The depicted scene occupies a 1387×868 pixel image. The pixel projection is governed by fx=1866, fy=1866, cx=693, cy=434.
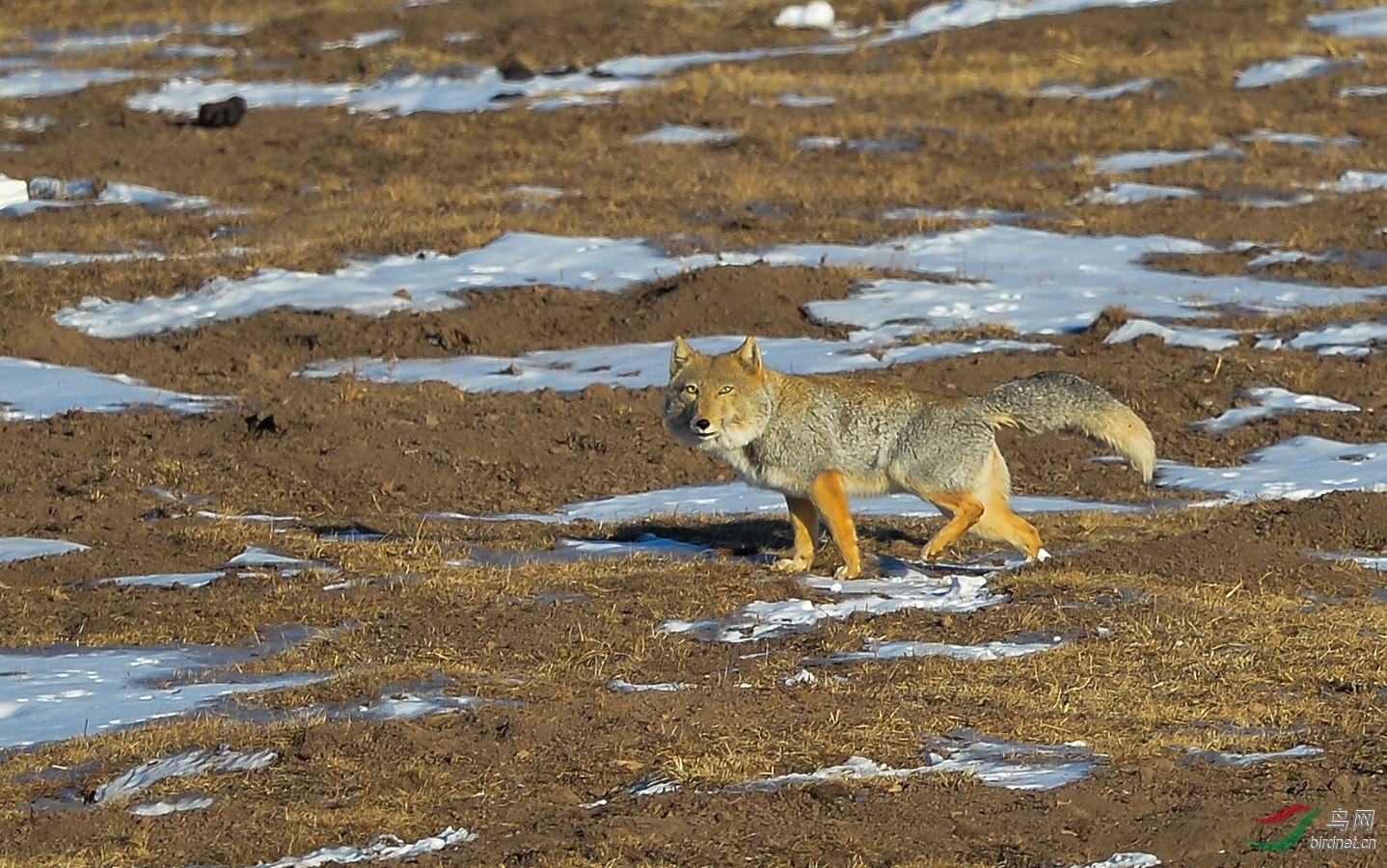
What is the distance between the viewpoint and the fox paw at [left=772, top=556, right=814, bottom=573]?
36.9ft

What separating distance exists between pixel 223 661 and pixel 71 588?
2.10m

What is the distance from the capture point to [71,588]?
11.3 metres

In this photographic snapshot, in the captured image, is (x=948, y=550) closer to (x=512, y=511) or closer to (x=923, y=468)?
(x=923, y=468)

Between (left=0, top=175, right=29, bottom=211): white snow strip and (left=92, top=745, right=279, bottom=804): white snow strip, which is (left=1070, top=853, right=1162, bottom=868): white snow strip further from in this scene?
(left=0, top=175, right=29, bottom=211): white snow strip

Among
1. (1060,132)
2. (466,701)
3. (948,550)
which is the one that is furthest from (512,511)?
(1060,132)

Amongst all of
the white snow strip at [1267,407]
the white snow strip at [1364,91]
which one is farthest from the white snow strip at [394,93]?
the white snow strip at [1267,407]

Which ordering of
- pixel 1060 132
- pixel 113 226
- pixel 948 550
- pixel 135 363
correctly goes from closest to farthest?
1. pixel 948 550
2. pixel 135 363
3. pixel 113 226
4. pixel 1060 132

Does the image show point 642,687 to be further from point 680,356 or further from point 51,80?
point 51,80

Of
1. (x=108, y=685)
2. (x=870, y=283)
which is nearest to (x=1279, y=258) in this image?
(x=870, y=283)

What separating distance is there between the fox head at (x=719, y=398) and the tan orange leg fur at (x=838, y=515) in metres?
0.50

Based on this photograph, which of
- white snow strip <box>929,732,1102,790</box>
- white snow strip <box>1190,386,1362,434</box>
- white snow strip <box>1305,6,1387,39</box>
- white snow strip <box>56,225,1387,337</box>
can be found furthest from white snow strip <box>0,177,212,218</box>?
white snow strip <box>1305,6,1387,39</box>

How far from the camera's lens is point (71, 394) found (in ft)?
59.4

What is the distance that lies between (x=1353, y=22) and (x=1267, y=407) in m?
26.8

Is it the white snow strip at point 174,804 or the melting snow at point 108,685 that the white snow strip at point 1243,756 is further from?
the melting snow at point 108,685
